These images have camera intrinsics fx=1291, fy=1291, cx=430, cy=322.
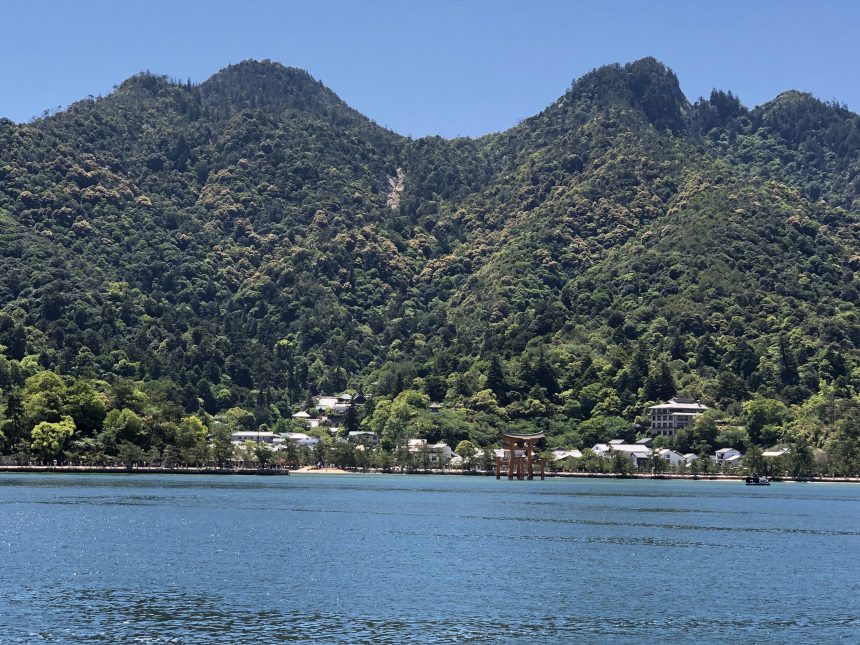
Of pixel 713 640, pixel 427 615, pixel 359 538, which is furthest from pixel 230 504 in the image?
pixel 713 640

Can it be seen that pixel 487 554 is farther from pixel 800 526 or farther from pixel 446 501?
pixel 446 501

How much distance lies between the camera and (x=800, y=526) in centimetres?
10869

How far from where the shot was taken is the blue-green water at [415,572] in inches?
2082

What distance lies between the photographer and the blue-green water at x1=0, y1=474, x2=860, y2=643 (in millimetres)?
52875

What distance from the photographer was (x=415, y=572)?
6969 cm

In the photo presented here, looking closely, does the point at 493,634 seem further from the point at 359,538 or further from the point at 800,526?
the point at 800,526

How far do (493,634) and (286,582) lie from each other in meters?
16.5

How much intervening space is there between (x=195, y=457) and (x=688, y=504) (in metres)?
87.3

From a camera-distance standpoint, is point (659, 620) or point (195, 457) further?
point (195, 457)

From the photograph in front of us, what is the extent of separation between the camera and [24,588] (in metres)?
60.6

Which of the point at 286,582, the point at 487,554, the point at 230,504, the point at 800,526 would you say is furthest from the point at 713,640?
the point at 230,504

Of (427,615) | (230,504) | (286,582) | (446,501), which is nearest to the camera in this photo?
(427,615)

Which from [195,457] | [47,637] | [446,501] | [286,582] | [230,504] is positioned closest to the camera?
[47,637]

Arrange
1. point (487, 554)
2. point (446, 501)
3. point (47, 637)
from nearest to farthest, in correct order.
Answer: point (47, 637) < point (487, 554) < point (446, 501)
